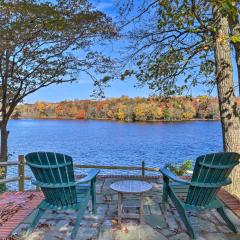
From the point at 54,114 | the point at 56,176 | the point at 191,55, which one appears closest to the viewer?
the point at 56,176

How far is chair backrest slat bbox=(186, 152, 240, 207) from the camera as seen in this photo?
299cm

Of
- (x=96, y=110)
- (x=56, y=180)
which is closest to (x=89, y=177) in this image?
(x=56, y=180)

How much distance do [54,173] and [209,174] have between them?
154cm

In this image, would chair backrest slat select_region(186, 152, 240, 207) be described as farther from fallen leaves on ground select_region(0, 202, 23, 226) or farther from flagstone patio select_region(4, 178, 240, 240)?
fallen leaves on ground select_region(0, 202, 23, 226)

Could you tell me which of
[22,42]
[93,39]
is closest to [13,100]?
[22,42]

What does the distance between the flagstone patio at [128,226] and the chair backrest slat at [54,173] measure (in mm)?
366

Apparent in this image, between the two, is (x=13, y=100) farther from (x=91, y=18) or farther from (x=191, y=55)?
(x=191, y=55)

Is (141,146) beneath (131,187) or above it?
beneath

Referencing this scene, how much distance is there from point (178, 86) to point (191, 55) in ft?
2.77

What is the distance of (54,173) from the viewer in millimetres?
3041

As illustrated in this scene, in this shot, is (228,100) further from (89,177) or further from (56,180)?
(56,180)

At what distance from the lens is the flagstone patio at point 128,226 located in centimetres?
302

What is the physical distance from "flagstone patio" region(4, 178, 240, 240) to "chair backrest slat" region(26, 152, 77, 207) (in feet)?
1.20

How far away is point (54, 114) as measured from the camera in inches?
771
